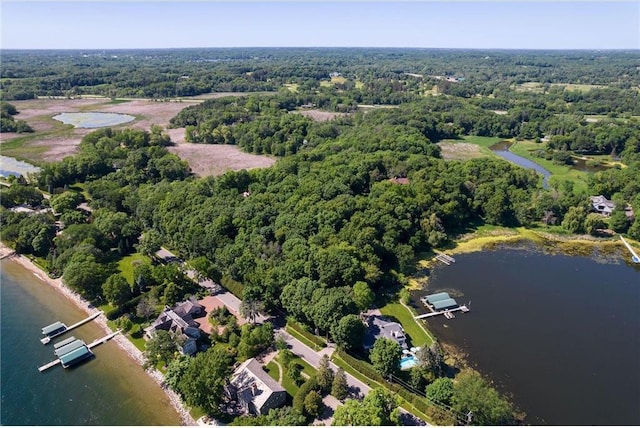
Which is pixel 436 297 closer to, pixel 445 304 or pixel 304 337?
pixel 445 304

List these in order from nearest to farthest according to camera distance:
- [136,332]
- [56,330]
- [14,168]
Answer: [136,332] < [56,330] < [14,168]

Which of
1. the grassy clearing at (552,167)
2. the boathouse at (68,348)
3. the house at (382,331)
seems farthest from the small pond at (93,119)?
the grassy clearing at (552,167)

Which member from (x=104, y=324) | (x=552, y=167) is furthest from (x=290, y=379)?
(x=552, y=167)

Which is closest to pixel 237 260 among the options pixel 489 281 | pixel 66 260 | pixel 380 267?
pixel 380 267

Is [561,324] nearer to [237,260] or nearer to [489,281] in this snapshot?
[489,281]

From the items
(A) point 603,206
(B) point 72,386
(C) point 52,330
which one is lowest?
(B) point 72,386

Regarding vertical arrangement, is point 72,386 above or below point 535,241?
below

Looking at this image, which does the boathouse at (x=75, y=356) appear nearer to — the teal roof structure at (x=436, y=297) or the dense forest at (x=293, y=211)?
the dense forest at (x=293, y=211)
